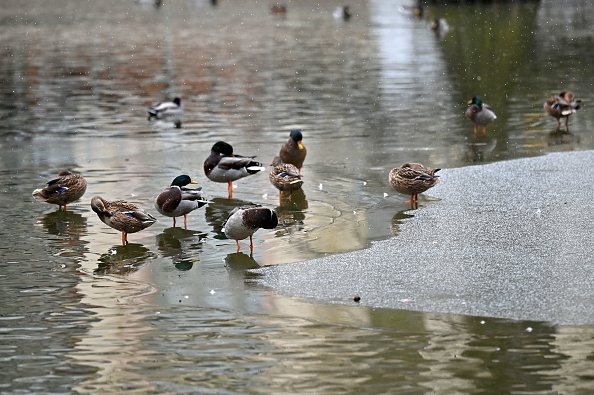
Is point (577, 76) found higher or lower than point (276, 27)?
lower

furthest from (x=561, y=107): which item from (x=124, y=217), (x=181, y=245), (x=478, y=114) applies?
(x=124, y=217)

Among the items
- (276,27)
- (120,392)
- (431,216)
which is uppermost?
(276,27)

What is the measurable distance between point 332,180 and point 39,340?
6419 millimetres

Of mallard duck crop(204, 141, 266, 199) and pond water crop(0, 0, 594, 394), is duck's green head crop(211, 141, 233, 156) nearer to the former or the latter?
mallard duck crop(204, 141, 266, 199)

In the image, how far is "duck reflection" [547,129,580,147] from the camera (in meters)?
15.9

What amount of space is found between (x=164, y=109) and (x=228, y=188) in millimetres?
7198

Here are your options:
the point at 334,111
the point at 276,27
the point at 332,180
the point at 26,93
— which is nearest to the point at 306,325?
the point at 332,180

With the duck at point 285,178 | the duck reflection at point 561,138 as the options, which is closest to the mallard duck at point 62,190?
the duck at point 285,178

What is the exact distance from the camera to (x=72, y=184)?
12094mm

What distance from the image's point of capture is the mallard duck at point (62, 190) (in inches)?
472

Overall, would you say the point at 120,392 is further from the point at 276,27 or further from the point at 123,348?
the point at 276,27

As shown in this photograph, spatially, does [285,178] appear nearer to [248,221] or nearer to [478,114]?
[248,221]

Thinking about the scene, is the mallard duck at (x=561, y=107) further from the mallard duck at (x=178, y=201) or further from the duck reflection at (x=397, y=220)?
the mallard duck at (x=178, y=201)

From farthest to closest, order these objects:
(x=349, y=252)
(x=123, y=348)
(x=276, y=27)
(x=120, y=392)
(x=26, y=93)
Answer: (x=276, y=27)
(x=26, y=93)
(x=349, y=252)
(x=123, y=348)
(x=120, y=392)
